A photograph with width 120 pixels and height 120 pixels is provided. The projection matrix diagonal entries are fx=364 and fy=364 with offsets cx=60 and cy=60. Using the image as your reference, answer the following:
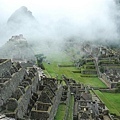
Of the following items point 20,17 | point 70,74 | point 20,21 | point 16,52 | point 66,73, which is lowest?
point 70,74

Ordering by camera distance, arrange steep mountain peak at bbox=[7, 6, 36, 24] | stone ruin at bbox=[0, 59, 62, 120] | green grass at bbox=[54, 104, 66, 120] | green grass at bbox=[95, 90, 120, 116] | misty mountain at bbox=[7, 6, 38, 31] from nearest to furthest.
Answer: stone ruin at bbox=[0, 59, 62, 120] < green grass at bbox=[54, 104, 66, 120] < green grass at bbox=[95, 90, 120, 116] < misty mountain at bbox=[7, 6, 38, 31] < steep mountain peak at bbox=[7, 6, 36, 24]

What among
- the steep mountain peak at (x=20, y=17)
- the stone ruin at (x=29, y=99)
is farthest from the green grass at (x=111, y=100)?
the steep mountain peak at (x=20, y=17)

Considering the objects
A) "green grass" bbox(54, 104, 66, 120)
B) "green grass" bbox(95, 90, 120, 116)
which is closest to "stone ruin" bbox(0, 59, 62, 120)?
"green grass" bbox(54, 104, 66, 120)

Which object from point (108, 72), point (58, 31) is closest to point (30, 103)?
point (108, 72)

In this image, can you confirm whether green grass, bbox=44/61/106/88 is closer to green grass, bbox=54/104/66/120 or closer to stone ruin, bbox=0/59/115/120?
stone ruin, bbox=0/59/115/120

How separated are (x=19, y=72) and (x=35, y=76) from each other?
4.49 metres

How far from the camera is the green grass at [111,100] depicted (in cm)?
5500

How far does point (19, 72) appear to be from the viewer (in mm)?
38750

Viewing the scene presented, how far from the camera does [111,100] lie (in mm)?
62156

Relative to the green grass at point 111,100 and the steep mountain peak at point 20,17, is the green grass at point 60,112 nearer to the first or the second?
the green grass at point 111,100

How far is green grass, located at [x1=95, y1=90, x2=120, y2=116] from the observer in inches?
2165

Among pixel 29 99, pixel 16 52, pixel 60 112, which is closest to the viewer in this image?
pixel 29 99

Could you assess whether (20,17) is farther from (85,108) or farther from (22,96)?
(22,96)

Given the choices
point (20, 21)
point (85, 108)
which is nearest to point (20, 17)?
point (20, 21)
